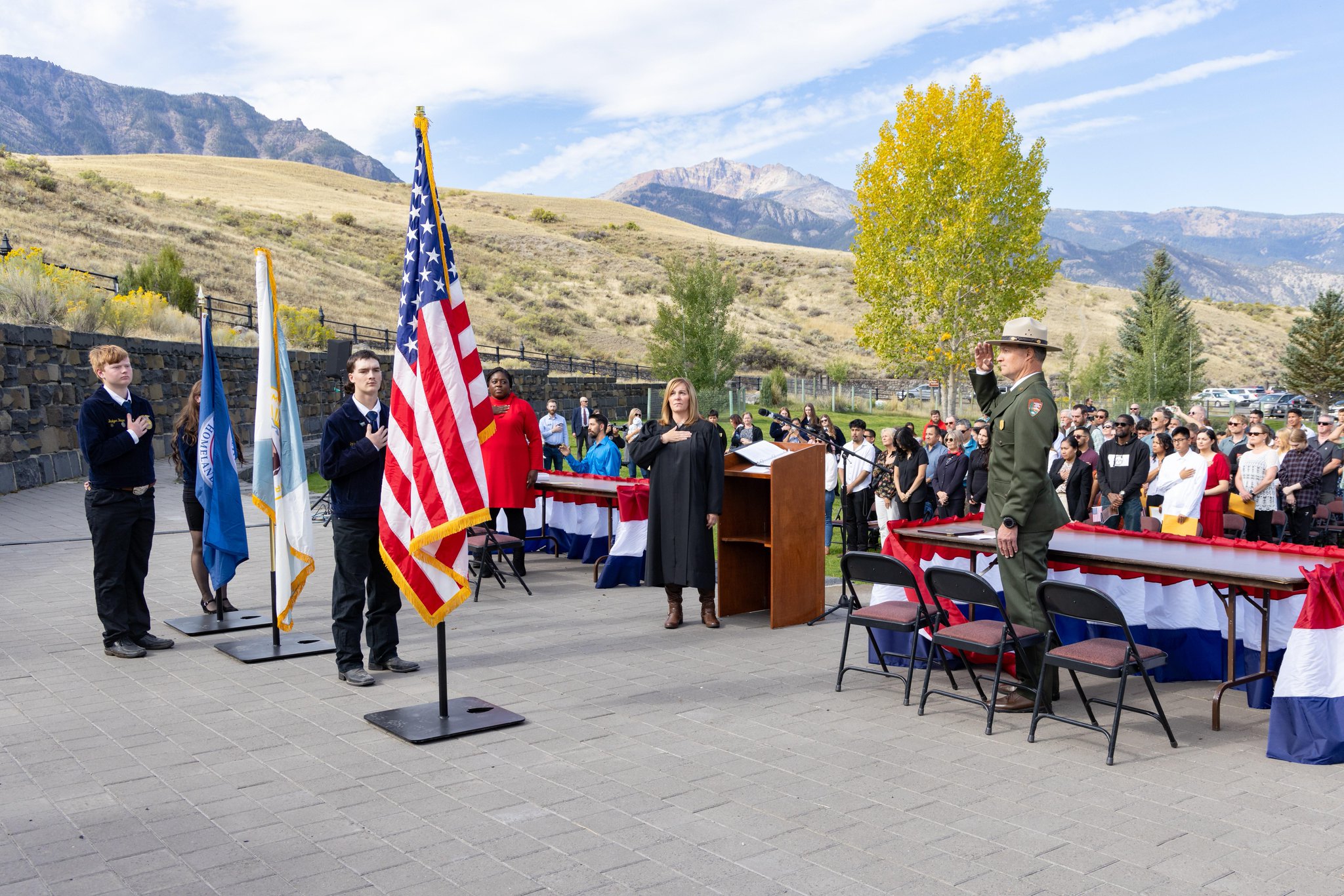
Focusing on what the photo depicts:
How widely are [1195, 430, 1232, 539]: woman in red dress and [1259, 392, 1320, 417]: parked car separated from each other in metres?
32.0

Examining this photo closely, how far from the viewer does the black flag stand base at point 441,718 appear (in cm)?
549

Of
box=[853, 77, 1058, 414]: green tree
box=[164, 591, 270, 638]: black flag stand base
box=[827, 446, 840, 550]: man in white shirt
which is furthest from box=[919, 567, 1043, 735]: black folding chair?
box=[853, 77, 1058, 414]: green tree

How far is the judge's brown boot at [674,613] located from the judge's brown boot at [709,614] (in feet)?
0.64

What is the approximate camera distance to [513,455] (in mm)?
10367

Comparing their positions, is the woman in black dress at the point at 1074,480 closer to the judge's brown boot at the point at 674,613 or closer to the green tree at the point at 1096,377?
the judge's brown boot at the point at 674,613

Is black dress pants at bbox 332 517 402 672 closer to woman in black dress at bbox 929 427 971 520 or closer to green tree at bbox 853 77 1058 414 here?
woman in black dress at bbox 929 427 971 520

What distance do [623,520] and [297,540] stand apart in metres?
3.55

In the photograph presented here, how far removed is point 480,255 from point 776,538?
64.5m

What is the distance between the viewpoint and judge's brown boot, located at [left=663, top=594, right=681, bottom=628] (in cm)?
827

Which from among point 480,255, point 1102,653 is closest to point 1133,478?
point 1102,653

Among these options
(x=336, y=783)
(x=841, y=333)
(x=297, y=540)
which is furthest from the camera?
(x=841, y=333)

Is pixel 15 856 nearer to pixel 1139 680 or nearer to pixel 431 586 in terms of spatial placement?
pixel 431 586

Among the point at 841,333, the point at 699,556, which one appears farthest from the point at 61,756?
the point at 841,333

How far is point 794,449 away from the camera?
8414mm
